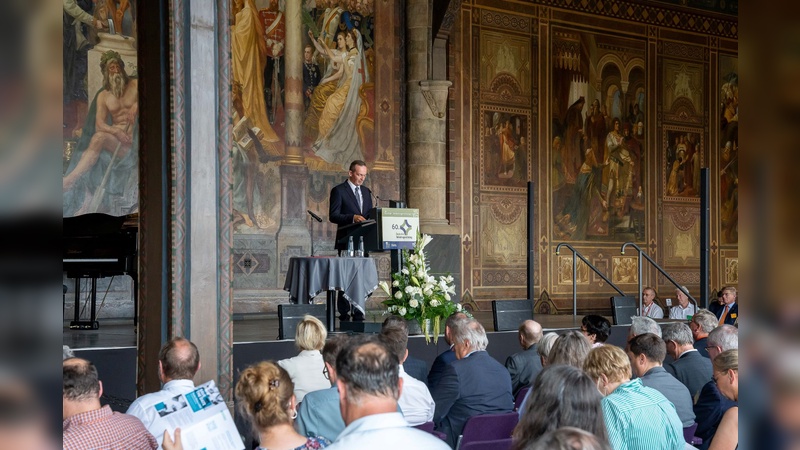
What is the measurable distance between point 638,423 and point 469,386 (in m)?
1.63

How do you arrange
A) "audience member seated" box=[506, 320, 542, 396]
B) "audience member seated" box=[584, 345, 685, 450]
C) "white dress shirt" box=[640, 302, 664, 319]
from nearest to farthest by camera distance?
"audience member seated" box=[584, 345, 685, 450], "audience member seated" box=[506, 320, 542, 396], "white dress shirt" box=[640, 302, 664, 319]

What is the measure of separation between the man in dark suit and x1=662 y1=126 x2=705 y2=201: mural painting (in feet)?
34.8

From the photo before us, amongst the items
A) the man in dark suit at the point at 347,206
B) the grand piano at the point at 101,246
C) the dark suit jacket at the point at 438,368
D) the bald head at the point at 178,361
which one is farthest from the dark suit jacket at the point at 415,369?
the grand piano at the point at 101,246

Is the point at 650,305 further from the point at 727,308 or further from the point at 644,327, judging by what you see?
the point at 644,327

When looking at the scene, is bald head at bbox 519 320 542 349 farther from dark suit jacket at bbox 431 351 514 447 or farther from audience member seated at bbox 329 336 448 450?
audience member seated at bbox 329 336 448 450

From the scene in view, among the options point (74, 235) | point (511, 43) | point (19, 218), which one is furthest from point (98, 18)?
point (19, 218)

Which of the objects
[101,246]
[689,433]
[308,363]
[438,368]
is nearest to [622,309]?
[438,368]

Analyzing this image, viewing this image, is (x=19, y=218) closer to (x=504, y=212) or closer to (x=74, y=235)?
(x=74, y=235)

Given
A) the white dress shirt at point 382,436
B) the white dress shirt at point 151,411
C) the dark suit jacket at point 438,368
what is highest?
the white dress shirt at point 382,436

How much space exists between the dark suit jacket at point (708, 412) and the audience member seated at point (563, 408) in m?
2.26

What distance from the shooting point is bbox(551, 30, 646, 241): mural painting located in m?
17.2

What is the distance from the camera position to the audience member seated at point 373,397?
238 centimetres

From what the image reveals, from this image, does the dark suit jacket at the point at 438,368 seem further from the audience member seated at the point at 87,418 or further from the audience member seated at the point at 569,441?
the audience member seated at the point at 569,441

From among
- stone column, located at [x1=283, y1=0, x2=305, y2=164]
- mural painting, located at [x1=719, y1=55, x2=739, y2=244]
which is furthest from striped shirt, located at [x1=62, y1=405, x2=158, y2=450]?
mural painting, located at [x1=719, y1=55, x2=739, y2=244]
